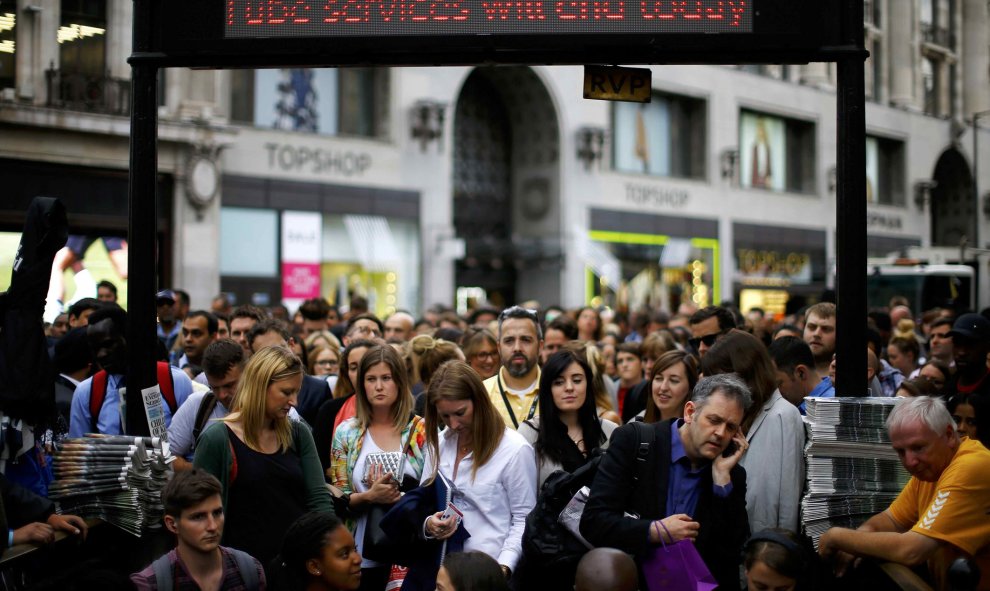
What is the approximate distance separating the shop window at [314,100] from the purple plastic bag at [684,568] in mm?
22622

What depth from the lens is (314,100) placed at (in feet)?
88.9

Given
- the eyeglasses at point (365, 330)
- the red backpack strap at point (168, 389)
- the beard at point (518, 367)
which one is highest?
the eyeglasses at point (365, 330)

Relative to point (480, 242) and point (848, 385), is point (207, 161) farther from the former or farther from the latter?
point (848, 385)

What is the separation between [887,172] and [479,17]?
144 feet

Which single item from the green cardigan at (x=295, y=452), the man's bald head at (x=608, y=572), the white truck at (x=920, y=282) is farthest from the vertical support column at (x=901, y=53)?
the man's bald head at (x=608, y=572)

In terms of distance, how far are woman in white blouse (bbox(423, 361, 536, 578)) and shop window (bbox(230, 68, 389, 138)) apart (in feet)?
70.1

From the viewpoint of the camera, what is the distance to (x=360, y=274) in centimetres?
2792

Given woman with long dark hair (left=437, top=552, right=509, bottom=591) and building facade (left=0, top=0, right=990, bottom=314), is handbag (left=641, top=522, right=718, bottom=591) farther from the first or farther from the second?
building facade (left=0, top=0, right=990, bottom=314)

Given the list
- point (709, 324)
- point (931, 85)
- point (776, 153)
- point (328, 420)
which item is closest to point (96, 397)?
point (328, 420)

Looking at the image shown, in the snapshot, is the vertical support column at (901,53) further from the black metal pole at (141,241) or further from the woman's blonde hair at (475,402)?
the black metal pole at (141,241)

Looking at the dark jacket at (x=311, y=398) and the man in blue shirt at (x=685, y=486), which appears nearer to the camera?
the man in blue shirt at (x=685, y=486)

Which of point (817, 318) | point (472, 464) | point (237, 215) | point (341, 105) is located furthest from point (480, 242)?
point (472, 464)

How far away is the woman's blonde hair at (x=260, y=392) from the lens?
5.43 m

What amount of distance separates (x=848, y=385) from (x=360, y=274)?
2344cm
